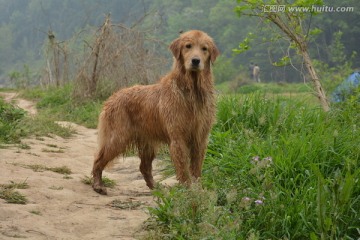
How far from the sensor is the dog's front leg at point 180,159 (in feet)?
16.0

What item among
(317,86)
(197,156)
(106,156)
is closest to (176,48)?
(197,156)

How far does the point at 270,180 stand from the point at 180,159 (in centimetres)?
103

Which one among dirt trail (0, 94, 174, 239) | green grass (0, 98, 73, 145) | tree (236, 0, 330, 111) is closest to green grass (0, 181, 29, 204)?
dirt trail (0, 94, 174, 239)

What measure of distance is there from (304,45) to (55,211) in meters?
4.70

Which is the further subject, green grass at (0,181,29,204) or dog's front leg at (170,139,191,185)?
dog's front leg at (170,139,191,185)

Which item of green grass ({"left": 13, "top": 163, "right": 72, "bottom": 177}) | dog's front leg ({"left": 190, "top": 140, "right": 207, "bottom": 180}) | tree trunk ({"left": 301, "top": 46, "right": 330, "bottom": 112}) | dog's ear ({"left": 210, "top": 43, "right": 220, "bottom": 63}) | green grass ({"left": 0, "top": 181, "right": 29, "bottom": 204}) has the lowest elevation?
green grass ({"left": 13, "top": 163, "right": 72, "bottom": 177})

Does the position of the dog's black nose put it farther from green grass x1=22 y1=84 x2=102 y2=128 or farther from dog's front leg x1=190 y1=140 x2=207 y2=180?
green grass x1=22 y1=84 x2=102 y2=128

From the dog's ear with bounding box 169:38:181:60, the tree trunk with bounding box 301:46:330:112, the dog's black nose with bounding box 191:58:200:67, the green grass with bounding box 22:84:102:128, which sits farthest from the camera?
the green grass with bounding box 22:84:102:128

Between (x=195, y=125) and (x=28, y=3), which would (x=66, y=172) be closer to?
(x=195, y=125)

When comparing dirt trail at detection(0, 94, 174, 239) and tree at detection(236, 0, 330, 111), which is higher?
tree at detection(236, 0, 330, 111)

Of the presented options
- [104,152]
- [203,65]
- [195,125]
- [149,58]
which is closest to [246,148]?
[195,125]

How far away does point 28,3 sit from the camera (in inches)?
3597

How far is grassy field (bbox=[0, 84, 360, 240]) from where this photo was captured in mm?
3775

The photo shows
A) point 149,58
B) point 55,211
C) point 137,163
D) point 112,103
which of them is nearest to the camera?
point 55,211
